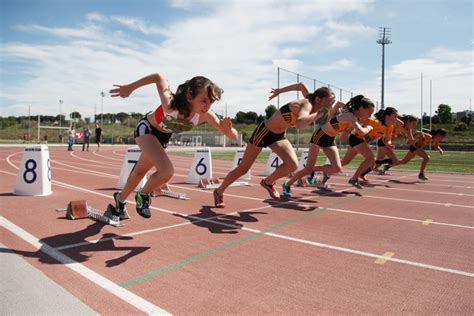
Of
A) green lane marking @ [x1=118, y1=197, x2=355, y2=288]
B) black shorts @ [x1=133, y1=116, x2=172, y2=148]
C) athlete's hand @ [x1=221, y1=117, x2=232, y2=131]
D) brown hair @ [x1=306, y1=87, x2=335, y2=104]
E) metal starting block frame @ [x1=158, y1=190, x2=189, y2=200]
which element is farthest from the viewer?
metal starting block frame @ [x1=158, y1=190, x2=189, y2=200]

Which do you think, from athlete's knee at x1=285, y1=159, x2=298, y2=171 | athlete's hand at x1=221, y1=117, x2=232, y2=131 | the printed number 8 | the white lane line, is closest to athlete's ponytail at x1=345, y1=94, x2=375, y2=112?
athlete's knee at x1=285, y1=159, x2=298, y2=171

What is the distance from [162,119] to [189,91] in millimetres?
536

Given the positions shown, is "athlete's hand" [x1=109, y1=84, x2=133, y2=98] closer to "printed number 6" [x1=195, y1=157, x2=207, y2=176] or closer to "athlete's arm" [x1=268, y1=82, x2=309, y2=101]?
"athlete's arm" [x1=268, y1=82, x2=309, y2=101]

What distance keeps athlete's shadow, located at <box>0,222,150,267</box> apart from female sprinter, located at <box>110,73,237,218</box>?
572 millimetres

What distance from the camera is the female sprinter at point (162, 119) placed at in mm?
4270

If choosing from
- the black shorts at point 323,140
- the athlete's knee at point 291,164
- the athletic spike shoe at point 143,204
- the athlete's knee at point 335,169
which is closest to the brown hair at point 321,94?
the athlete's knee at point 291,164

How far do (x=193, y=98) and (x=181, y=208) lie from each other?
2455 millimetres

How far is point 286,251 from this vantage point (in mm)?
3902

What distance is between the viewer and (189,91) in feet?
14.0

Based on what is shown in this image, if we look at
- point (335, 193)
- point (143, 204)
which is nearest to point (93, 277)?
point (143, 204)

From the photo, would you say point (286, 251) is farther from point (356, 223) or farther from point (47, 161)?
point (47, 161)

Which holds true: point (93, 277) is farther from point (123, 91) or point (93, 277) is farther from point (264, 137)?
point (264, 137)

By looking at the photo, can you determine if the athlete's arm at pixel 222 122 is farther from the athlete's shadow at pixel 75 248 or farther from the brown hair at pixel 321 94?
the brown hair at pixel 321 94

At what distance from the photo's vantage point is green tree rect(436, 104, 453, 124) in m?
81.3
